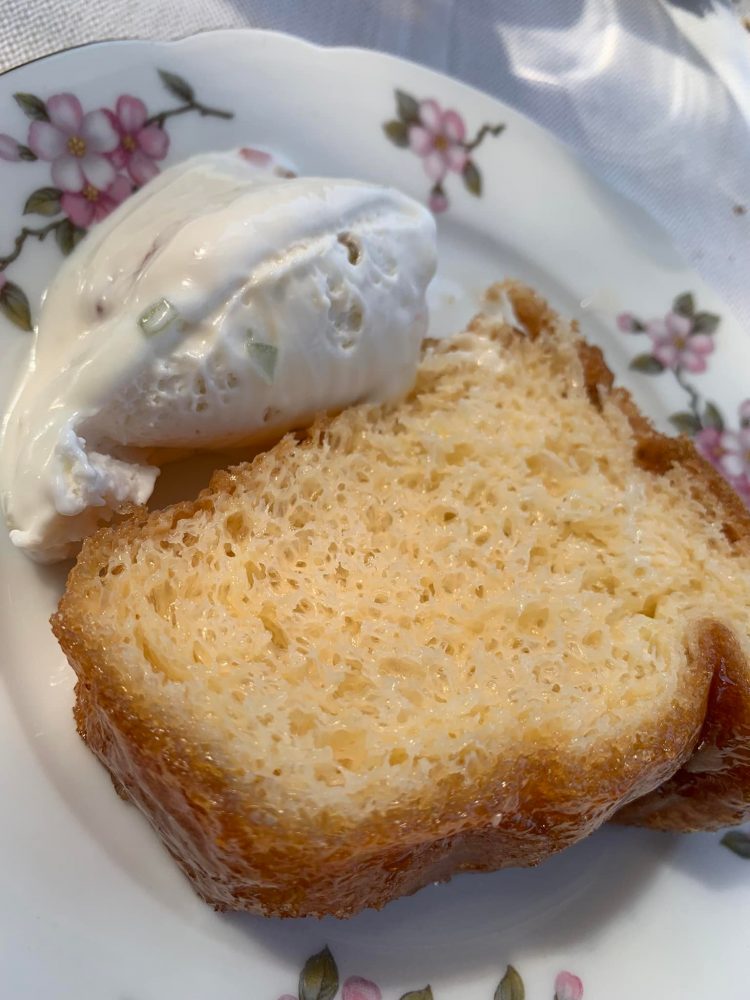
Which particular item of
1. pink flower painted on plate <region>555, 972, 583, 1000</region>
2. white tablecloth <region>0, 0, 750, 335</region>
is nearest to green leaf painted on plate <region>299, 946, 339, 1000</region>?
pink flower painted on plate <region>555, 972, 583, 1000</region>

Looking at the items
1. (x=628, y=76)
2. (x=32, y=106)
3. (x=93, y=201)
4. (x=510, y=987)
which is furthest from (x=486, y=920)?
(x=628, y=76)

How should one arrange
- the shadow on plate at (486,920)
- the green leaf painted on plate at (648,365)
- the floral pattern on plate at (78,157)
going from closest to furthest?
the shadow on plate at (486,920) < the floral pattern on plate at (78,157) < the green leaf painted on plate at (648,365)

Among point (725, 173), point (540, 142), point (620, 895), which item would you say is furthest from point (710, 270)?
point (620, 895)

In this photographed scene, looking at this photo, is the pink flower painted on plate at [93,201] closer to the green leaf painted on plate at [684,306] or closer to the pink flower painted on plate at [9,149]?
the pink flower painted on plate at [9,149]

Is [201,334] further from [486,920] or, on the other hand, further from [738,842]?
[738,842]

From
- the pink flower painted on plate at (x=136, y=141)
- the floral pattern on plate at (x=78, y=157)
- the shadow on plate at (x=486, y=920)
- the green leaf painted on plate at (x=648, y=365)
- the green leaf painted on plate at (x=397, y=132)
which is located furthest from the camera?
the green leaf painted on plate at (x=648, y=365)

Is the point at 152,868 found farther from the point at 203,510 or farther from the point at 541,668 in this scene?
the point at 541,668

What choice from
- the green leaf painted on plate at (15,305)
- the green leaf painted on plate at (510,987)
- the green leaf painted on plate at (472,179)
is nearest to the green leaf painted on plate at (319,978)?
the green leaf painted on plate at (510,987)
